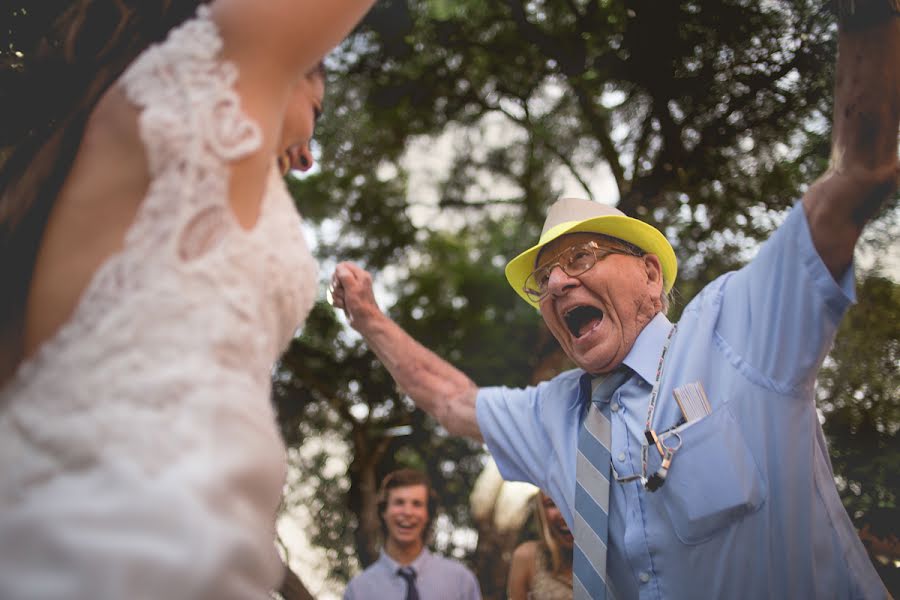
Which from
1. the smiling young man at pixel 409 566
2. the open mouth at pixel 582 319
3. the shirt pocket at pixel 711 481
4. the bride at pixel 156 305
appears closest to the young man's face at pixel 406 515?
the smiling young man at pixel 409 566

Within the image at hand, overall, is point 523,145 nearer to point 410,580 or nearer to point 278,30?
point 410,580

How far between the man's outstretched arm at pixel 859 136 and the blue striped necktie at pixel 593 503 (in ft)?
3.02

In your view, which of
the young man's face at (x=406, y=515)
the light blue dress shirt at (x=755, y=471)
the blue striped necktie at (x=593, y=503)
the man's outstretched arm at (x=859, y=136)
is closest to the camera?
the man's outstretched arm at (x=859, y=136)

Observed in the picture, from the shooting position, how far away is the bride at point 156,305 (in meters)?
0.86

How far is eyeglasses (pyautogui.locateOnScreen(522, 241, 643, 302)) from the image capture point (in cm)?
283

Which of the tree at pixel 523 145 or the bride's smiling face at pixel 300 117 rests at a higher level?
the tree at pixel 523 145

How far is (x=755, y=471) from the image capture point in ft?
6.99

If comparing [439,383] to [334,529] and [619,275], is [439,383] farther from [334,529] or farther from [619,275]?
[334,529]

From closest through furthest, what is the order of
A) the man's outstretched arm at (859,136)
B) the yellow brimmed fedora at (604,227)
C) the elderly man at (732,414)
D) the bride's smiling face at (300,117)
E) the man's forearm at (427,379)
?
the bride's smiling face at (300,117) → the man's outstretched arm at (859,136) → the elderly man at (732,414) → the yellow brimmed fedora at (604,227) → the man's forearm at (427,379)

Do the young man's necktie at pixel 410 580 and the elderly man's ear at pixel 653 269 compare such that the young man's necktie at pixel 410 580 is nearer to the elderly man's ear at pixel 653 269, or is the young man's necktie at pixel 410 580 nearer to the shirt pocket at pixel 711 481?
the elderly man's ear at pixel 653 269

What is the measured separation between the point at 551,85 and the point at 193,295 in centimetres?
733

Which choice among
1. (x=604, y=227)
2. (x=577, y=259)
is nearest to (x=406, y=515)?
(x=577, y=259)

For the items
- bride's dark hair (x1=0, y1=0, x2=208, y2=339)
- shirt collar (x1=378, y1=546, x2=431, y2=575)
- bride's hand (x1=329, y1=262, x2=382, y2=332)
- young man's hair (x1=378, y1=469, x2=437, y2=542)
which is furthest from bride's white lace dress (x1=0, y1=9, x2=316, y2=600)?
young man's hair (x1=378, y1=469, x2=437, y2=542)

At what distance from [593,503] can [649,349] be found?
598mm
